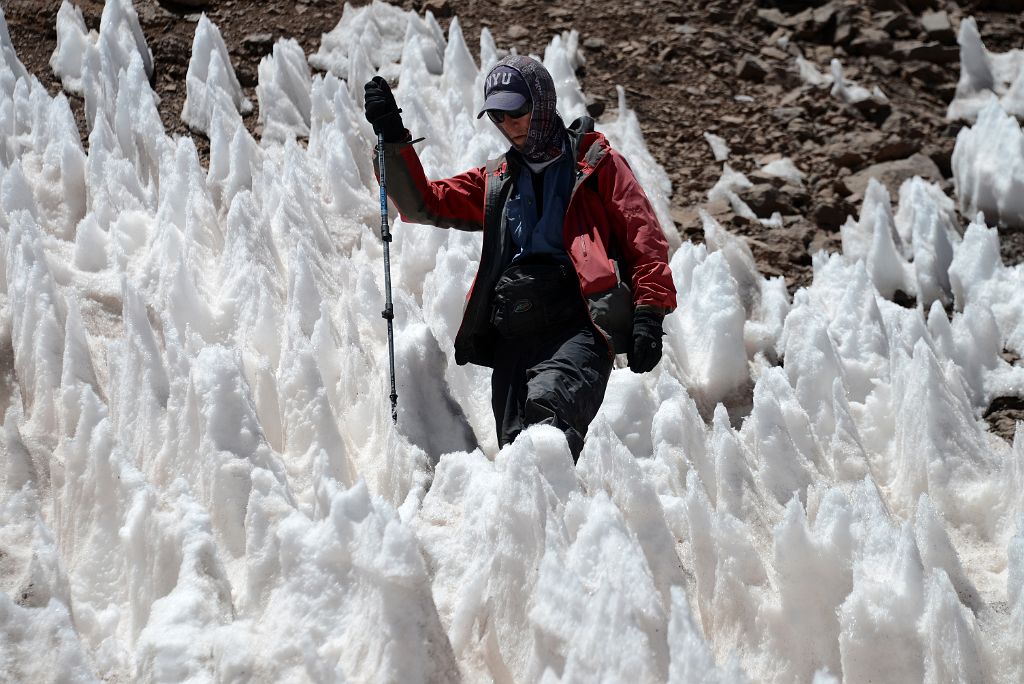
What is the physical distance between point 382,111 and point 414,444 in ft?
4.55

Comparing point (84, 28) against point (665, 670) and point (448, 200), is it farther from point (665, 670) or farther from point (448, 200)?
point (665, 670)

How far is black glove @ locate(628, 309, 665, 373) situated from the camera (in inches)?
163

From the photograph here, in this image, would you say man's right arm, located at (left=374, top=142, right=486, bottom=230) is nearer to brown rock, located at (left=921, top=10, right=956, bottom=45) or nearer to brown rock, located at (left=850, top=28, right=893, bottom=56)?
brown rock, located at (left=850, top=28, right=893, bottom=56)

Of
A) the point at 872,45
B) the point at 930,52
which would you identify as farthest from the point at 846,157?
the point at 930,52

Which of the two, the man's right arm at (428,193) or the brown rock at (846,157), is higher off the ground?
the man's right arm at (428,193)

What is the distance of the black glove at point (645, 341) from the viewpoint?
4.13m

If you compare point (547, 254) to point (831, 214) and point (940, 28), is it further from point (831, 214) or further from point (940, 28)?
point (940, 28)

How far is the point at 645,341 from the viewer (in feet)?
13.6

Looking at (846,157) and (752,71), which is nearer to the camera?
(846,157)

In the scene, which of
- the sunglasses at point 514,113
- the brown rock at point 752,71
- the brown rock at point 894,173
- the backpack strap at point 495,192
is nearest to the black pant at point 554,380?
the backpack strap at point 495,192

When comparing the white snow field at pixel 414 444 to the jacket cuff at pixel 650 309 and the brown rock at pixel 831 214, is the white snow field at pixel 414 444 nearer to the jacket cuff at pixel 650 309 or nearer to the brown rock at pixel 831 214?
the brown rock at pixel 831 214

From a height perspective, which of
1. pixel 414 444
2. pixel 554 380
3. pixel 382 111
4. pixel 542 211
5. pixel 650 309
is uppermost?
pixel 382 111

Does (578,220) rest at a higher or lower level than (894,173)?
higher

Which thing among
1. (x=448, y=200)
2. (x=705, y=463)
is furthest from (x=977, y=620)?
(x=448, y=200)
